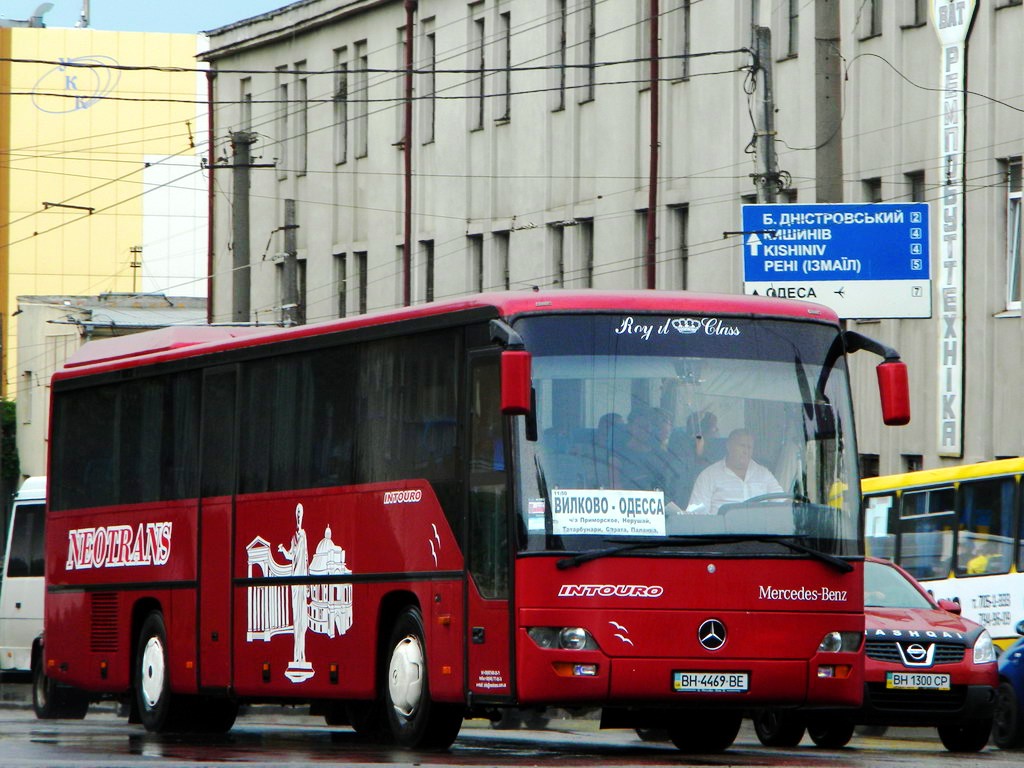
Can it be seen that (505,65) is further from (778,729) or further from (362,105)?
(778,729)

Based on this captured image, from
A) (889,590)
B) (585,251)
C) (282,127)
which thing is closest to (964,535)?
(889,590)

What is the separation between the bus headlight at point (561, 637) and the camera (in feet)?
46.1

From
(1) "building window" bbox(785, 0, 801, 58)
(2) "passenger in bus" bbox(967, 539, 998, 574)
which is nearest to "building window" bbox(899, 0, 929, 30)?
(1) "building window" bbox(785, 0, 801, 58)

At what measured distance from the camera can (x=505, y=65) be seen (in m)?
47.3

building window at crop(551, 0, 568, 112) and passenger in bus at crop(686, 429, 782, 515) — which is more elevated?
building window at crop(551, 0, 568, 112)

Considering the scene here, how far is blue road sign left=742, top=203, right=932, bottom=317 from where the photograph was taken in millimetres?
21453

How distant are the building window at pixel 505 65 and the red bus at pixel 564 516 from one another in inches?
1184

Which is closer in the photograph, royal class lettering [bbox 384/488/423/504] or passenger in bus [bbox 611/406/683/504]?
passenger in bus [bbox 611/406/683/504]

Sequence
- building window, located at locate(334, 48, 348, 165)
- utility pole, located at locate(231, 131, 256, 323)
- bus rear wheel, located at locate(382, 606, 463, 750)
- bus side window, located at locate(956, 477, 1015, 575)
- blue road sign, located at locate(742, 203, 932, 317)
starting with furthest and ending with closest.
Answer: building window, located at locate(334, 48, 348, 165) → utility pole, located at locate(231, 131, 256, 323) → bus side window, located at locate(956, 477, 1015, 575) → blue road sign, located at locate(742, 203, 932, 317) → bus rear wheel, located at locate(382, 606, 463, 750)

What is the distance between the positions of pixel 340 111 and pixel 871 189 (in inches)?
779

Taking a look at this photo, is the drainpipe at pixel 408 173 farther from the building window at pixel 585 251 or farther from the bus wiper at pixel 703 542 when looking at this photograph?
the bus wiper at pixel 703 542

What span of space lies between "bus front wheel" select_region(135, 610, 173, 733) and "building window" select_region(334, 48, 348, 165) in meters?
34.5

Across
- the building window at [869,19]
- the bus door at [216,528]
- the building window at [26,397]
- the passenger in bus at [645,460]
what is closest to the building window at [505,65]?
the building window at [869,19]

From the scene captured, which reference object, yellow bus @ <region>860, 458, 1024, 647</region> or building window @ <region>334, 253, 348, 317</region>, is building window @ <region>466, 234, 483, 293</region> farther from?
yellow bus @ <region>860, 458, 1024, 647</region>
